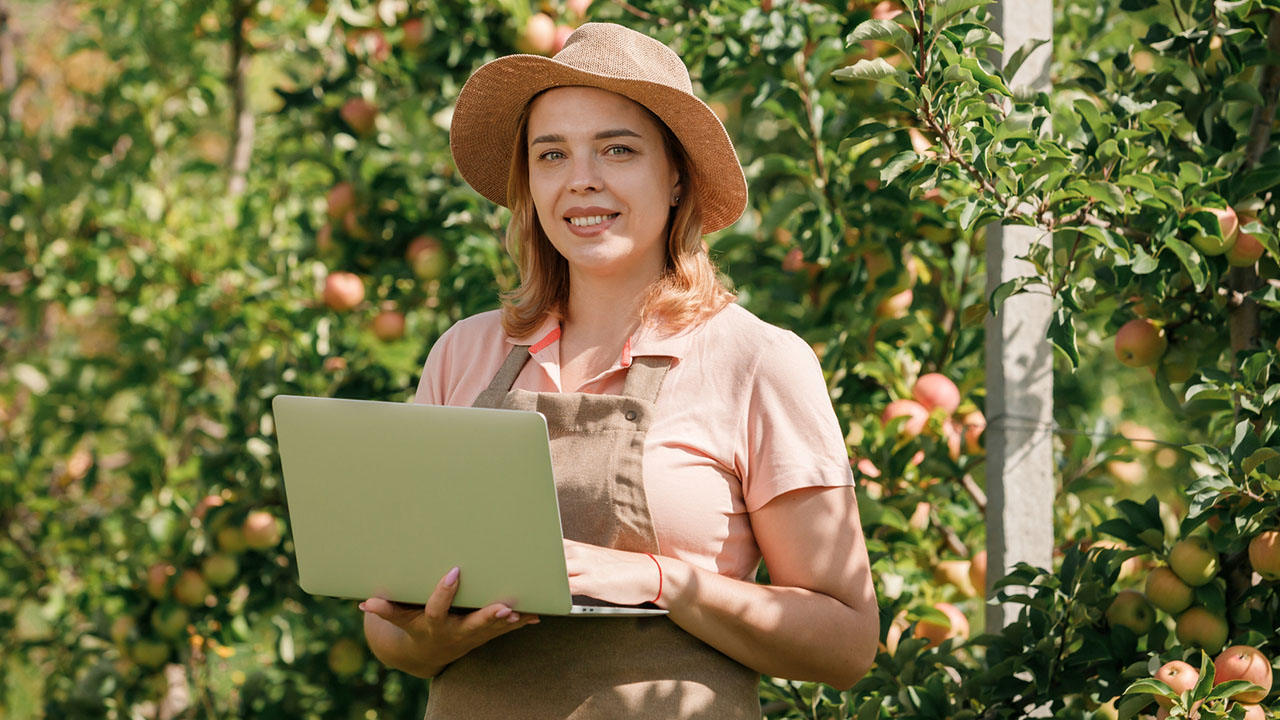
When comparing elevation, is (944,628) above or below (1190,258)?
below

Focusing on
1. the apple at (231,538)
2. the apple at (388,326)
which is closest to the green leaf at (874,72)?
the apple at (388,326)

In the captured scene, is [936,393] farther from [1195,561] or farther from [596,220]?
[596,220]

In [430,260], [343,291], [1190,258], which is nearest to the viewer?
[1190,258]

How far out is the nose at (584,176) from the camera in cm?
145

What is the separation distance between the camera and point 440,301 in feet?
9.30

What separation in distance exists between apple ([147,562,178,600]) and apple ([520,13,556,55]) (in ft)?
4.70

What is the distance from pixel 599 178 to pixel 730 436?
0.35 m

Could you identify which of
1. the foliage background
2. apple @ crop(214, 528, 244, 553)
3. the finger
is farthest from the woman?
apple @ crop(214, 528, 244, 553)

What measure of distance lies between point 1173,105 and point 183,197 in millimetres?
2865

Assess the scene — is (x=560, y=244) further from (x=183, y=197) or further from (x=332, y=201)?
(x=183, y=197)

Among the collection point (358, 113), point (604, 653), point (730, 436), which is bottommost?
point (604, 653)

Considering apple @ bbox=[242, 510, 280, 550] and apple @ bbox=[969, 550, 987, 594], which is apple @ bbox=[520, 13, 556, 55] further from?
apple @ bbox=[969, 550, 987, 594]

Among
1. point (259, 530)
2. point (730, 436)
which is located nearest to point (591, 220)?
point (730, 436)

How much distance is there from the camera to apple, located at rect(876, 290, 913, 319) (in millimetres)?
2465
